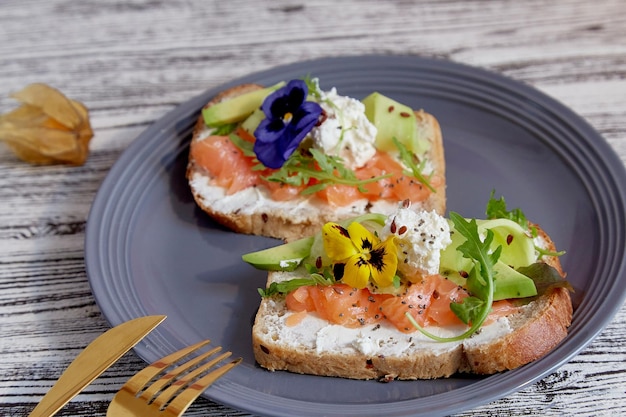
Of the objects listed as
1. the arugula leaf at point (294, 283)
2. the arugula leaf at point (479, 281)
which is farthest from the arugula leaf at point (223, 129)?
the arugula leaf at point (479, 281)

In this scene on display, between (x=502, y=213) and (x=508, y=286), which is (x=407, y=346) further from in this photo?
(x=502, y=213)

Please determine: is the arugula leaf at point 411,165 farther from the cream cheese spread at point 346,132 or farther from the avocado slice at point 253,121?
the avocado slice at point 253,121

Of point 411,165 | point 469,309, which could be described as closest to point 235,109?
point 411,165

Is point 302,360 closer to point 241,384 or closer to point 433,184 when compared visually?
point 241,384

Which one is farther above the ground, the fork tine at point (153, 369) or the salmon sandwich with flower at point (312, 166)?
the salmon sandwich with flower at point (312, 166)

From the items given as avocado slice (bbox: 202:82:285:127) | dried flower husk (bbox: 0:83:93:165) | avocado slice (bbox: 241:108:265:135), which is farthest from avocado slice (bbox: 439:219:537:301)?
dried flower husk (bbox: 0:83:93:165)

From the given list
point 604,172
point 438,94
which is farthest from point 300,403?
point 438,94
